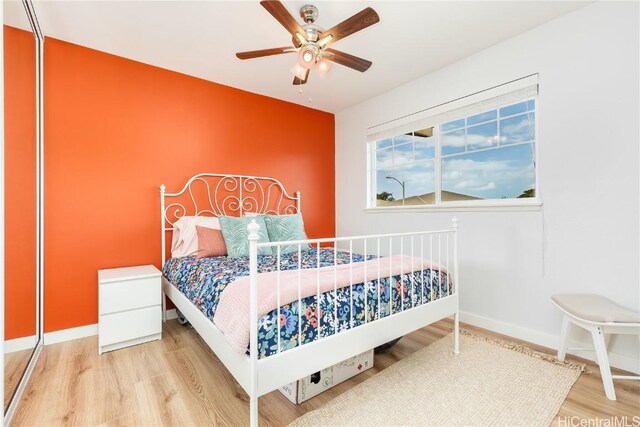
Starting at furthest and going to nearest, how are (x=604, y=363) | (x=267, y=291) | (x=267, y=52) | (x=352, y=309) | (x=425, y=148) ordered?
(x=425, y=148), (x=267, y=52), (x=604, y=363), (x=352, y=309), (x=267, y=291)

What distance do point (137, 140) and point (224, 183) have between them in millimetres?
891

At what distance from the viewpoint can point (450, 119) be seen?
2902 millimetres

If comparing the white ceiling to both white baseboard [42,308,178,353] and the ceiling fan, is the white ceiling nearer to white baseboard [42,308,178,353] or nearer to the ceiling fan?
the ceiling fan

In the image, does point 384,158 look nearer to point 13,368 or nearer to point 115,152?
point 115,152

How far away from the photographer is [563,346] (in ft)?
6.66

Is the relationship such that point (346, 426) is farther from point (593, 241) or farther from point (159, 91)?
point (159, 91)

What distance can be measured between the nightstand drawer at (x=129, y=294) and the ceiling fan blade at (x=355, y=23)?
86.6 inches

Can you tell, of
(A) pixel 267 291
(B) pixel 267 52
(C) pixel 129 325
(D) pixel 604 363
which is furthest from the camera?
(C) pixel 129 325

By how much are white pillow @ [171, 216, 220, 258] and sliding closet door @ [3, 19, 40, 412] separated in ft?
3.18

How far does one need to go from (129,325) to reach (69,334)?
63 centimetres

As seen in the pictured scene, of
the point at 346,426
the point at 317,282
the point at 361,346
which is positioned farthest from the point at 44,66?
the point at 346,426

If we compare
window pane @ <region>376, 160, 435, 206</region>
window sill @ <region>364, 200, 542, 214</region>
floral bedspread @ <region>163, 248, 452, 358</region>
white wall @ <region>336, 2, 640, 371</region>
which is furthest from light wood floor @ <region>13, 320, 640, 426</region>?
window pane @ <region>376, 160, 435, 206</region>

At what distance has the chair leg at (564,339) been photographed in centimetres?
201

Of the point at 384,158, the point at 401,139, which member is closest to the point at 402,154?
the point at 401,139
